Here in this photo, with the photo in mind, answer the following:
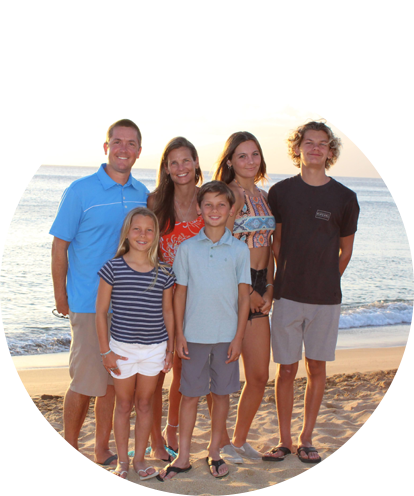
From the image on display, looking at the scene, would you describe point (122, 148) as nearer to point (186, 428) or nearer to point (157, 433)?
point (186, 428)

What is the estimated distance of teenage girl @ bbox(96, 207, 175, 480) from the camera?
2652 mm

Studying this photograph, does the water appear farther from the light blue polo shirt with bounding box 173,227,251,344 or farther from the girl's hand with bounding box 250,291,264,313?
the light blue polo shirt with bounding box 173,227,251,344

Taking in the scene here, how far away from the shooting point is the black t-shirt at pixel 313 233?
9.89 ft

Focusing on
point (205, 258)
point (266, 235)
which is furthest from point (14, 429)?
point (266, 235)

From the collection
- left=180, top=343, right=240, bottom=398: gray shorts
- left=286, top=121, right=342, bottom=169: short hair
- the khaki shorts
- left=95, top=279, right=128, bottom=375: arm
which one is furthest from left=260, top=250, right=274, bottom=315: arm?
the khaki shorts

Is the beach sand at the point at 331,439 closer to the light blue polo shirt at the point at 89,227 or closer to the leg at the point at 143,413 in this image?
the leg at the point at 143,413

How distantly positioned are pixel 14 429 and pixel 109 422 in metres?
1.02

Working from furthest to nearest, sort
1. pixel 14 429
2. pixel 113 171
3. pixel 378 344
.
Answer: pixel 378 344, pixel 14 429, pixel 113 171

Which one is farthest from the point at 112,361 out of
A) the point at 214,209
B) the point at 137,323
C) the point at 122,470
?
the point at 214,209

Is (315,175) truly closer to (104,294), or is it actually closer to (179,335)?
(179,335)

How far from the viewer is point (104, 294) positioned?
104 inches

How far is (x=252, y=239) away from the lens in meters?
3.05

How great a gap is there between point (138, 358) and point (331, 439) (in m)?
1.91

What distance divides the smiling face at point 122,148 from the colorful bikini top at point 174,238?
0.48 m
